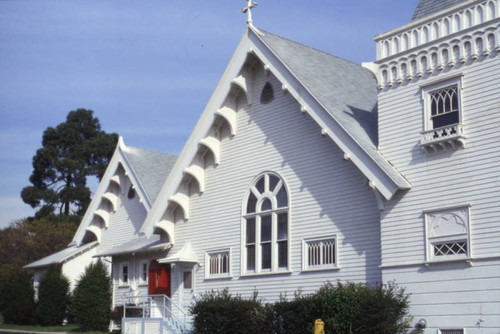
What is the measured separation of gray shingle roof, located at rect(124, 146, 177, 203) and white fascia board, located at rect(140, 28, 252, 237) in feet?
21.2

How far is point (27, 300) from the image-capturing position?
1548 inches

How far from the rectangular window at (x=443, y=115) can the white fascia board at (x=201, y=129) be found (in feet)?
26.3

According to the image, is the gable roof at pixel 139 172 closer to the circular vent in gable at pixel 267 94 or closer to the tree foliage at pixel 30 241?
the circular vent in gable at pixel 267 94

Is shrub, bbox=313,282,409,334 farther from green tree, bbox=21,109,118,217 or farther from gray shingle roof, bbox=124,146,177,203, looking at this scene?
green tree, bbox=21,109,118,217

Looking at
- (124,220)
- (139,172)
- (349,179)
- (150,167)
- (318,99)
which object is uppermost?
(150,167)

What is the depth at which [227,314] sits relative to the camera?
21.6 m

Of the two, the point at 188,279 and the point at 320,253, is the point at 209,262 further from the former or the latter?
the point at 320,253

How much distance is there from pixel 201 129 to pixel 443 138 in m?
10.8

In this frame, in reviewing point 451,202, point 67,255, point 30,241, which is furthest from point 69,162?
point 451,202

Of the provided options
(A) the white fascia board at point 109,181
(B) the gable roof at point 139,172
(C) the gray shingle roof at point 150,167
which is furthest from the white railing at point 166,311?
(A) the white fascia board at point 109,181

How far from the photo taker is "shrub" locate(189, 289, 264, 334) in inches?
829

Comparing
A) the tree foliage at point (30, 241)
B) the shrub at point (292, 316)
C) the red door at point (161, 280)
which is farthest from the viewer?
the tree foliage at point (30, 241)

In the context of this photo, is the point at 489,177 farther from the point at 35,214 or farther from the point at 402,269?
the point at 35,214

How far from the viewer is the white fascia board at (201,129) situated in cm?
2436
